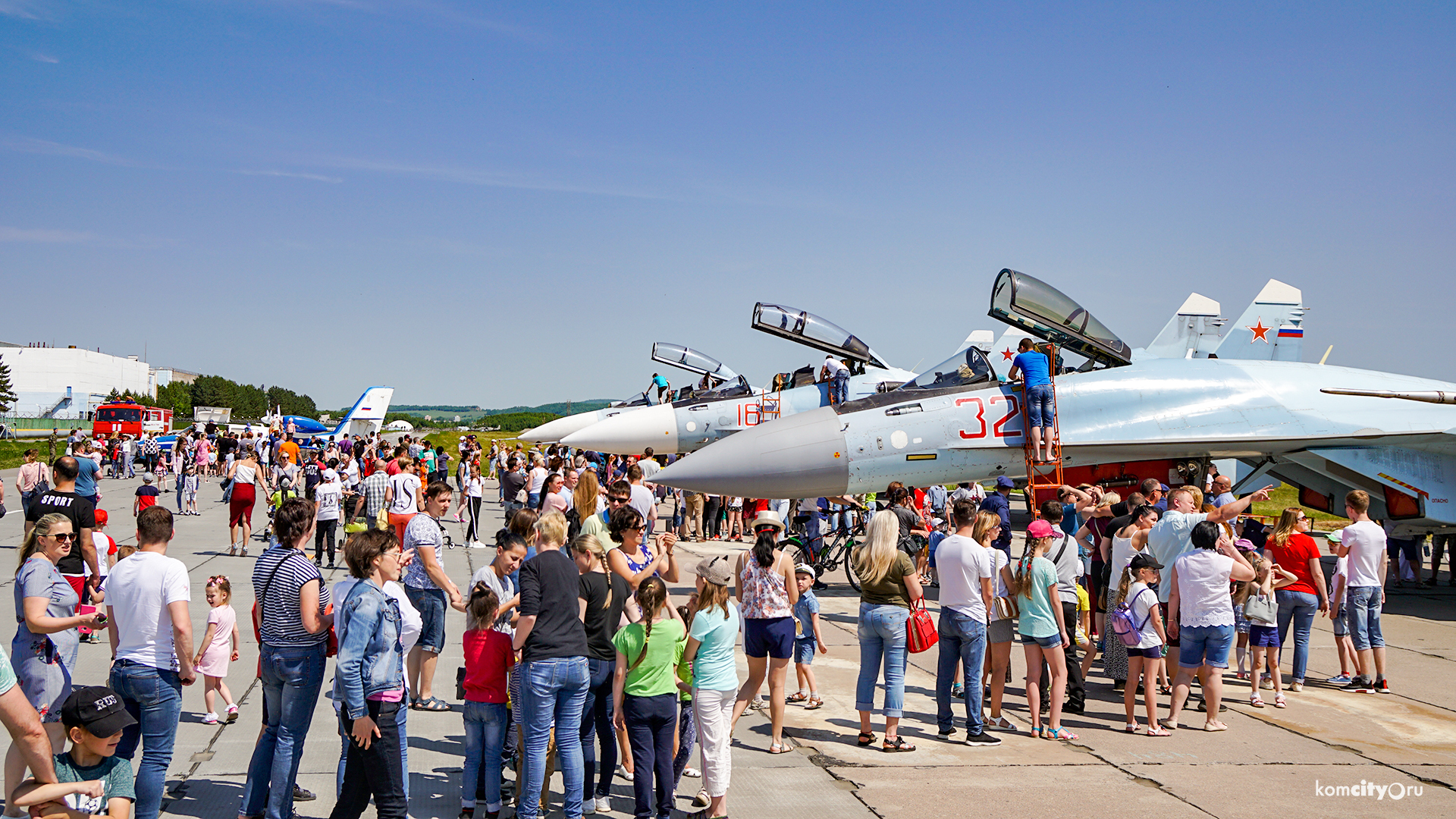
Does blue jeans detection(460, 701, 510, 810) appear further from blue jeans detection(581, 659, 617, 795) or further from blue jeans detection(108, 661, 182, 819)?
blue jeans detection(108, 661, 182, 819)

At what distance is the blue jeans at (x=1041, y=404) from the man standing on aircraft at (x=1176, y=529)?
4023mm

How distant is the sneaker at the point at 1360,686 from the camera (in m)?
8.02

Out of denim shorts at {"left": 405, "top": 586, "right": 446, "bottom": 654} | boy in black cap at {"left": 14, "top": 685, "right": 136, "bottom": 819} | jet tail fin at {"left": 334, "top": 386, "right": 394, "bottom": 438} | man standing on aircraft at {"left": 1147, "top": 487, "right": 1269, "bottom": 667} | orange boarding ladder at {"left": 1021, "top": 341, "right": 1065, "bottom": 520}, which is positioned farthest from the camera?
jet tail fin at {"left": 334, "top": 386, "right": 394, "bottom": 438}

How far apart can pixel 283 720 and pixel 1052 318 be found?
10.5 m

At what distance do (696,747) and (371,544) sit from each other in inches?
121

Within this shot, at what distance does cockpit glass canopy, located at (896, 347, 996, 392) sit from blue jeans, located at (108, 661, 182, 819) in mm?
9145

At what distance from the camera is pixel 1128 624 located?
22.1 ft

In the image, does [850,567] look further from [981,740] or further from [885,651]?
[885,651]

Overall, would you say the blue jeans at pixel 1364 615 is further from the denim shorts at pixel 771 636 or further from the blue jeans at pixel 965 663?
the denim shorts at pixel 771 636

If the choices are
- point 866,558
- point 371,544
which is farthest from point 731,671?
point 371,544

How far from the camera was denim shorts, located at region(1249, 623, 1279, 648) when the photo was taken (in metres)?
7.55

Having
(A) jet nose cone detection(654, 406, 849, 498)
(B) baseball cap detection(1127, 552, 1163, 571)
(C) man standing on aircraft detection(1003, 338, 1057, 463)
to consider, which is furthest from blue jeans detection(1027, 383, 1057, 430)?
(B) baseball cap detection(1127, 552, 1163, 571)

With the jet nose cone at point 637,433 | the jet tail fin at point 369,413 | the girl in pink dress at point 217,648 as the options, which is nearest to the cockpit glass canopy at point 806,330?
the jet nose cone at point 637,433

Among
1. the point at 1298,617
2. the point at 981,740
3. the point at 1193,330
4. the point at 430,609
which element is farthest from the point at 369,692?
the point at 1193,330
